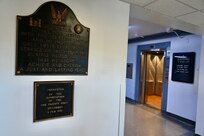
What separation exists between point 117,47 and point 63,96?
2.80 ft

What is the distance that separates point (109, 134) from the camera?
1.81 metres

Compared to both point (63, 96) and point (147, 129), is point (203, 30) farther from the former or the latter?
point (63, 96)

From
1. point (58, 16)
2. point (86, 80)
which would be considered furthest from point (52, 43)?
point (86, 80)

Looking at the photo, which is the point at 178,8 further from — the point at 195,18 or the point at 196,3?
the point at 195,18

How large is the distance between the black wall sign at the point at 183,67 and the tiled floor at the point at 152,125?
1.16 m

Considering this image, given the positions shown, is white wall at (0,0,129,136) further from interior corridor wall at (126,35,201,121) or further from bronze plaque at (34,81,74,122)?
interior corridor wall at (126,35,201,121)

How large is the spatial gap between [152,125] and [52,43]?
328 centimetres

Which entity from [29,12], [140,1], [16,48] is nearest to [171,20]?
[140,1]

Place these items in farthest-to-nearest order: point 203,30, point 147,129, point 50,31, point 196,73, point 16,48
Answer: point 196,73 → point 147,129 → point 203,30 → point 50,31 → point 16,48

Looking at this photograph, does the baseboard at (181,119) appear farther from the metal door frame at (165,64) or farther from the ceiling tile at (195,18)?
the ceiling tile at (195,18)

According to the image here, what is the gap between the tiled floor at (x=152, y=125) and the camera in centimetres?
324

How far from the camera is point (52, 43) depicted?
142cm

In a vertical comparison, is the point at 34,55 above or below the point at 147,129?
above

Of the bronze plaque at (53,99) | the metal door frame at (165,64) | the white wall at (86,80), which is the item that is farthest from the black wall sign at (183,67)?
the bronze plaque at (53,99)
